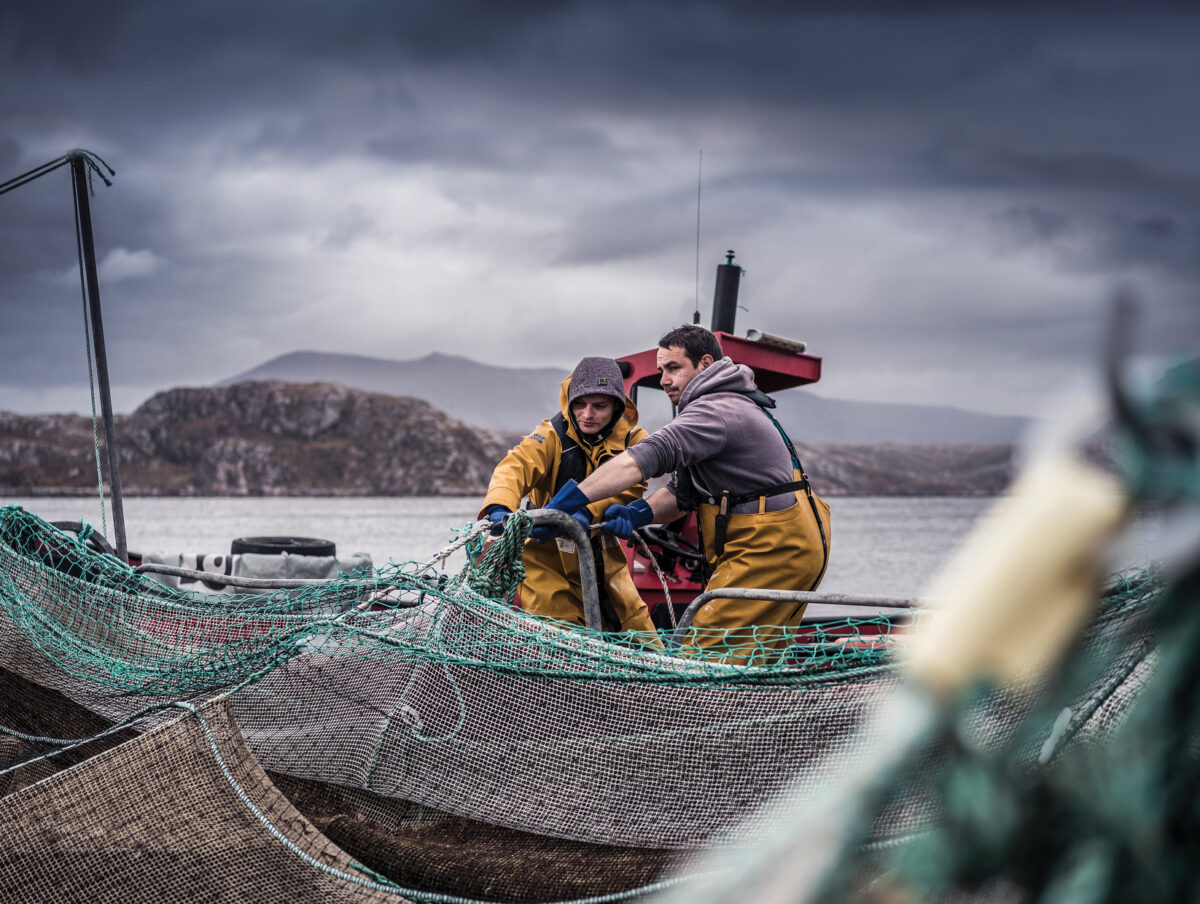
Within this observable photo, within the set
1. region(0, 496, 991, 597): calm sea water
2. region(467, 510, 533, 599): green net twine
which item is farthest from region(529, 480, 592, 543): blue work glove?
region(0, 496, 991, 597): calm sea water

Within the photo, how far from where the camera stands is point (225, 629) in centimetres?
447

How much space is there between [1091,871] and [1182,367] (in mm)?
424

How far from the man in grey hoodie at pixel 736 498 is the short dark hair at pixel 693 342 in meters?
0.32

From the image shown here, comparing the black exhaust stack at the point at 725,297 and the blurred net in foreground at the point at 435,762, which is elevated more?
the black exhaust stack at the point at 725,297

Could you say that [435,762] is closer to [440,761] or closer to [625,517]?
[440,761]

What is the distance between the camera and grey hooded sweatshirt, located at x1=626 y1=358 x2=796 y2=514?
5047mm

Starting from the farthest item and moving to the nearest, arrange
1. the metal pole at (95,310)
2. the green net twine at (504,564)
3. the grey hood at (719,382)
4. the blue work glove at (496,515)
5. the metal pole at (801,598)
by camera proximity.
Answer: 1. the metal pole at (95,310)
2. the grey hood at (719,382)
3. the blue work glove at (496,515)
4. the green net twine at (504,564)
5. the metal pole at (801,598)

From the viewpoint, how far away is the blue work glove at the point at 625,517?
5.19 meters

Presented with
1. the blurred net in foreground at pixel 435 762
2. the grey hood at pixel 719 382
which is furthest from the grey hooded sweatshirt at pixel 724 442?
the blurred net in foreground at pixel 435 762

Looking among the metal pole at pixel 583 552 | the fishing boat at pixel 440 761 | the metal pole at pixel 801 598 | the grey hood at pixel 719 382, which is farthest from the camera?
the grey hood at pixel 719 382

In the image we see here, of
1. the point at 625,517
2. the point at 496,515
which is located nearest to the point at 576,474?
the point at 625,517

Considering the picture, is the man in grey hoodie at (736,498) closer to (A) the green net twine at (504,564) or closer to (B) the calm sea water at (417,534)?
(A) the green net twine at (504,564)

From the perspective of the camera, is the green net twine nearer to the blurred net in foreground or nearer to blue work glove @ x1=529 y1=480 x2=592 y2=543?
the blurred net in foreground

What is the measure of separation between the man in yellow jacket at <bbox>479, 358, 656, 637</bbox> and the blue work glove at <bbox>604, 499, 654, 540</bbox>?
0.36 m
